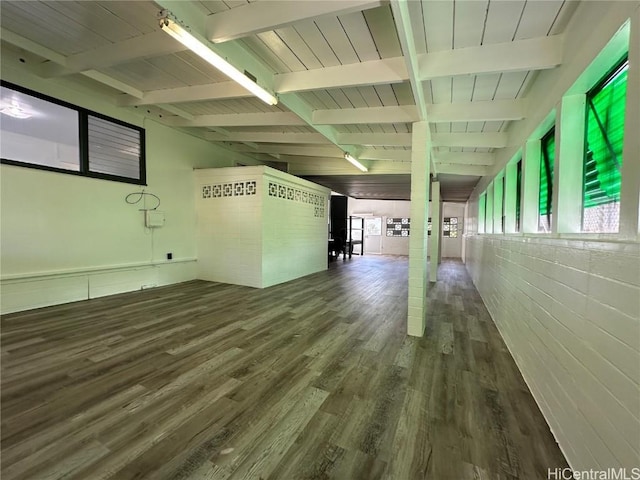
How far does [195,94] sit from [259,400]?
353 cm

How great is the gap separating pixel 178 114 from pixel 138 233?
2.04 m

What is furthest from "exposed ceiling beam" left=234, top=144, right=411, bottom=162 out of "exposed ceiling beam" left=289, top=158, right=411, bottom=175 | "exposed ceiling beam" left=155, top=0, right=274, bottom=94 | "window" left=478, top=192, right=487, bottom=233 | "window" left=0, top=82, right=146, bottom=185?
"exposed ceiling beam" left=155, top=0, right=274, bottom=94

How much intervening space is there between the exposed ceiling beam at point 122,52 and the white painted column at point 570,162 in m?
3.04

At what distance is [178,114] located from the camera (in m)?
4.42

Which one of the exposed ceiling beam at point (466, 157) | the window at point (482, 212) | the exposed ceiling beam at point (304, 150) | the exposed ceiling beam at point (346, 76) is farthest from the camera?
the window at point (482, 212)

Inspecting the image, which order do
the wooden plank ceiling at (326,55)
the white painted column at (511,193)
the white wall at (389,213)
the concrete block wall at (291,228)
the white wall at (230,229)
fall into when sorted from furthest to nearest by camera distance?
the white wall at (389,213) → the concrete block wall at (291,228) → the white wall at (230,229) → the white painted column at (511,193) → the wooden plank ceiling at (326,55)

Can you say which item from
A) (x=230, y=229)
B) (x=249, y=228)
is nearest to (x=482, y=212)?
(x=249, y=228)

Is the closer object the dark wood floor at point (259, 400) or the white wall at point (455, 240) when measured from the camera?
the dark wood floor at point (259, 400)

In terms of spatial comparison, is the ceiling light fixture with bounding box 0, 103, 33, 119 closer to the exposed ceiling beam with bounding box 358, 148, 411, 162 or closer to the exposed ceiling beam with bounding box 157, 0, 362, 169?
the exposed ceiling beam with bounding box 157, 0, 362, 169

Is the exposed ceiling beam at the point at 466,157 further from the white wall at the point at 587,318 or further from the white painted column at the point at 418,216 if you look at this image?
the white wall at the point at 587,318

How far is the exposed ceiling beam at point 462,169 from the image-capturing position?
541 centimetres

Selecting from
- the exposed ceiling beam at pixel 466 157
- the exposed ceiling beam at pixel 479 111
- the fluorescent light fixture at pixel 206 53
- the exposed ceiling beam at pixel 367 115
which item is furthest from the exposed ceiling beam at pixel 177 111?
the exposed ceiling beam at pixel 466 157

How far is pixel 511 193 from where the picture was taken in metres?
3.55

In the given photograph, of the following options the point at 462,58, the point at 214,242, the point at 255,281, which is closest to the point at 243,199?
the point at 214,242
